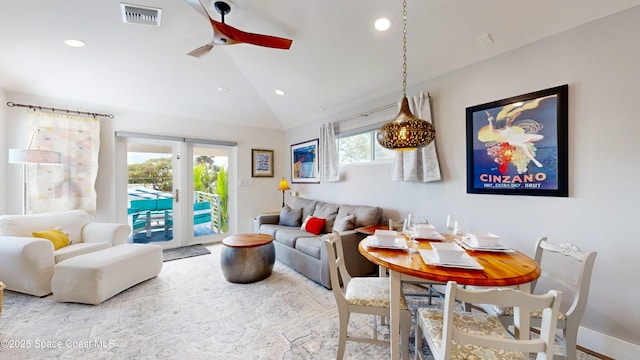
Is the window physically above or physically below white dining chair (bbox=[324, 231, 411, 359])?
above

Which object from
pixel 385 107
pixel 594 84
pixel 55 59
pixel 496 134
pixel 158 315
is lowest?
pixel 158 315

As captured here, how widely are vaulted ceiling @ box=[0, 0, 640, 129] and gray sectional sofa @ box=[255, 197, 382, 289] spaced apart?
1.68 metres

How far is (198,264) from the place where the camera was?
3.69 meters

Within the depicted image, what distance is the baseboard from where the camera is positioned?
1.70 metres

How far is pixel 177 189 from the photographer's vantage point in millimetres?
4590

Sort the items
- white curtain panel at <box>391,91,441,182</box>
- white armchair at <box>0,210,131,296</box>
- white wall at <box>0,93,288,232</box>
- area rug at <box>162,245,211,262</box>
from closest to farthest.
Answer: white armchair at <box>0,210,131,296</box> < white curtain panel at <box>391,91,441,182</box> < white wall at <box>0,93,288,232</box> < area rug at <box>162,245,211,262</box>

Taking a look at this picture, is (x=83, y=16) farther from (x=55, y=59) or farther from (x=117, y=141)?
(x=117, y=141)

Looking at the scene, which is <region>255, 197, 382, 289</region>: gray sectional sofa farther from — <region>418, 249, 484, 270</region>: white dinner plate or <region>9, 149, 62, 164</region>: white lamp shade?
<region>9, 149, 62, 164</region>: white lamp shade

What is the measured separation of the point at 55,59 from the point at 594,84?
533cm

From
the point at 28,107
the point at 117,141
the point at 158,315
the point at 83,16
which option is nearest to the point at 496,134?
the point at 158,315

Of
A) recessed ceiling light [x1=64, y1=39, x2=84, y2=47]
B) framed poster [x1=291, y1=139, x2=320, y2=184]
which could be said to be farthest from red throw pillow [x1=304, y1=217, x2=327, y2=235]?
recessed ceiling light [x1=64, y1=39, x2=84, y2=47]

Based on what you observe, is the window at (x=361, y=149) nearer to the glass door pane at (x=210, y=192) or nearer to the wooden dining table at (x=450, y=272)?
the wooden dining table at (x=450, y=272)

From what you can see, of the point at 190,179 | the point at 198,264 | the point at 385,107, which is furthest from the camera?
the point at 190,179

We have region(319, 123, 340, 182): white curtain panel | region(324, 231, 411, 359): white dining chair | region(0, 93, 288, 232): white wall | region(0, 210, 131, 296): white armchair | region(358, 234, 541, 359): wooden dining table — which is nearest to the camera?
region(358, 234, 541, 359): wooden dining table
